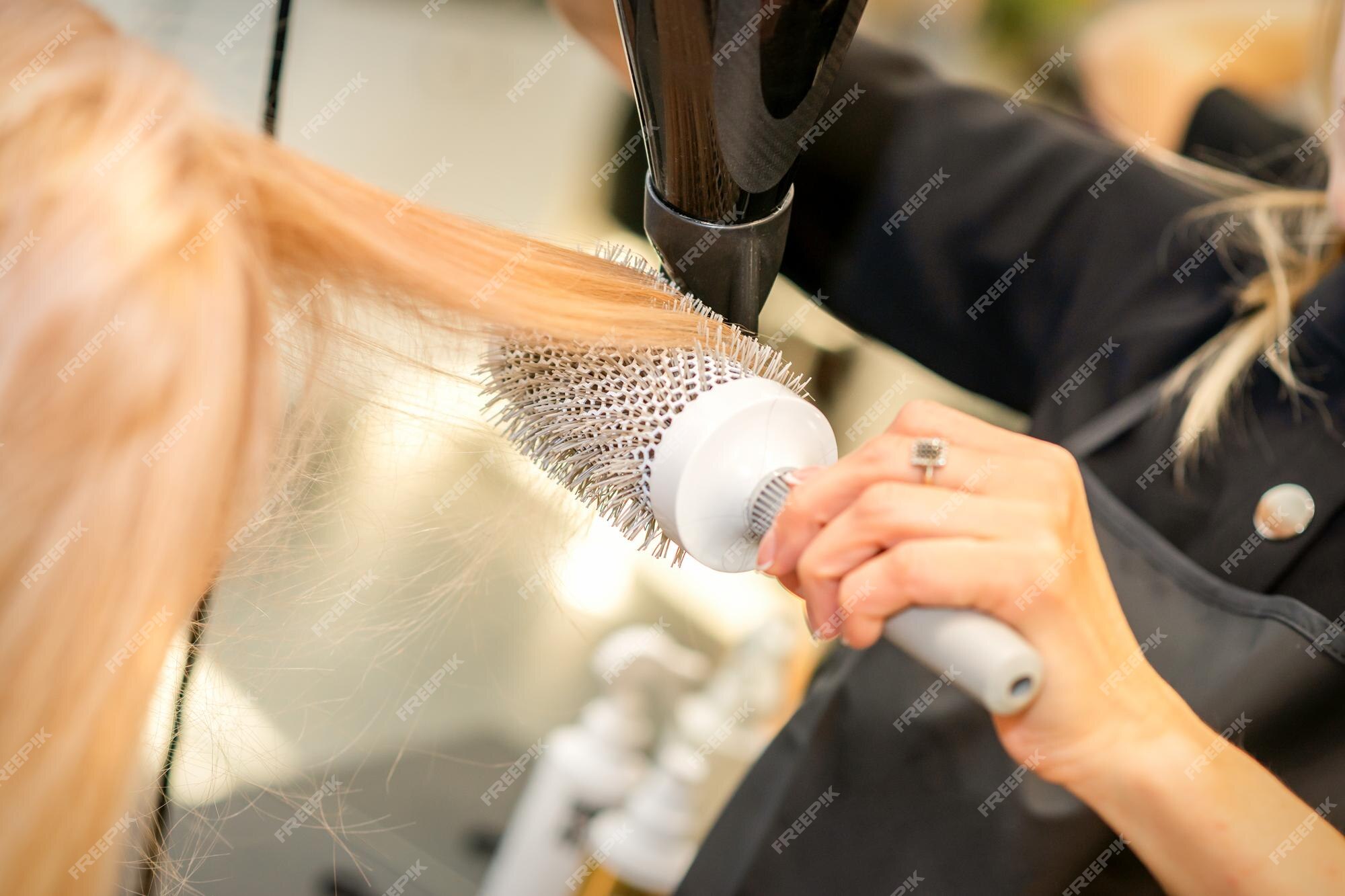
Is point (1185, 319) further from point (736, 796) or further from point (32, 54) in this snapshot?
point (32, 54)

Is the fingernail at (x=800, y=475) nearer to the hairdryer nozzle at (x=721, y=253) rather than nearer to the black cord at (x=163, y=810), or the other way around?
the hairdryer nozzle at (x=721, y=253)

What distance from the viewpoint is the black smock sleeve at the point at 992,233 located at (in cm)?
66

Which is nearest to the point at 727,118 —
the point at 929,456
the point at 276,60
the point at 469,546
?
the point at 929,456

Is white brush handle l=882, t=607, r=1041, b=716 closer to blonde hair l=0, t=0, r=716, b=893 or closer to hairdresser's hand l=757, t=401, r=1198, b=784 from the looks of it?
hairdresser's hand l=757, t=401, r=1198, b=784

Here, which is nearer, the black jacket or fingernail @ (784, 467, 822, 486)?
fingernail @ (784, 467, 822, 486)

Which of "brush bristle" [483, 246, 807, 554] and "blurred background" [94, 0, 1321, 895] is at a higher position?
"brush bristle" [483, 246, 807, 554]

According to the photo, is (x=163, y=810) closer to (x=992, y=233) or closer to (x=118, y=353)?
(x=118, y=353)

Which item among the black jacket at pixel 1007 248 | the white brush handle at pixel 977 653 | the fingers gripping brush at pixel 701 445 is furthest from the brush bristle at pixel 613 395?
the black jacket at pixel 1007 248

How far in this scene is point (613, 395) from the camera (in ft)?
1.13

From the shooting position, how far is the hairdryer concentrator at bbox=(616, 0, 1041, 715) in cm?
31

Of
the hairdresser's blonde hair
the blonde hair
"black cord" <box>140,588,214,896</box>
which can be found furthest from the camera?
the hairdresser's blonde hair

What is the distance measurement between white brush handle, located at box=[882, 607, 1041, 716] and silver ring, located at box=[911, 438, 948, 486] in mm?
48

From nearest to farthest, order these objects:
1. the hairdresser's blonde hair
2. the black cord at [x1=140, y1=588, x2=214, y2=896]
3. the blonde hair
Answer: the blonde hair
the black cord at [x1=140, y1=588, x2=214, y2=896]
the hairdresser's blonde hair

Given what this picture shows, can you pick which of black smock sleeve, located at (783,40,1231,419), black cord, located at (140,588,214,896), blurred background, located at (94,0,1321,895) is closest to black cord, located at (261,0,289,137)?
blurred background, located at (94,0,1321,895)
